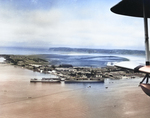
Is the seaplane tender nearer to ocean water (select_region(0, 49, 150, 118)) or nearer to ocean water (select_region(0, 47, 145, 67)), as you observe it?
ocean water (select_region(0, 49, 150, 118))

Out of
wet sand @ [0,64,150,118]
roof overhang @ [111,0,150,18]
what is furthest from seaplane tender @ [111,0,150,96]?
wet sand @ [0,64,150,118]

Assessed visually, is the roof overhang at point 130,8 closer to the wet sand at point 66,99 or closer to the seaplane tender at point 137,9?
the seaplane tender at point 137,9

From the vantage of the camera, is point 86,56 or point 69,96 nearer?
point 69,96

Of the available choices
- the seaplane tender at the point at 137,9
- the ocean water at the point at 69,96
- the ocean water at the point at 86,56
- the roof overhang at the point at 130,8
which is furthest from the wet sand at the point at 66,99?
the roof overhang at the point at 130,8

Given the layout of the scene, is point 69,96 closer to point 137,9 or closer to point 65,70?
point 65,70

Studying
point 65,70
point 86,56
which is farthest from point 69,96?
point 86,56

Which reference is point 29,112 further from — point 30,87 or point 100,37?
point 100,37
